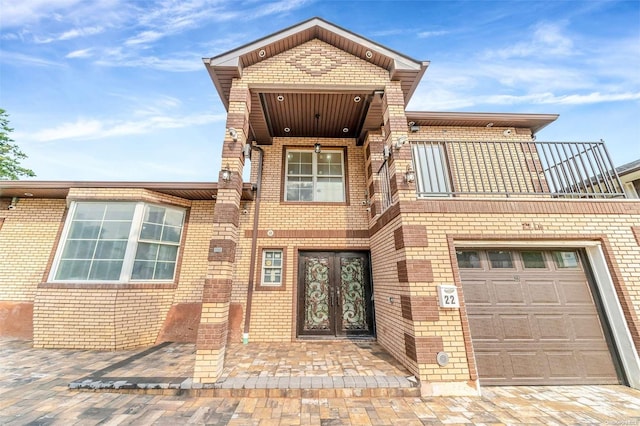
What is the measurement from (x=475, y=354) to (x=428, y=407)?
1.35 metres

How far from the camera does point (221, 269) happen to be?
3.64m

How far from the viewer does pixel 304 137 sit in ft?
22.6

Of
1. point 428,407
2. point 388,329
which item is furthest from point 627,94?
point 428,407

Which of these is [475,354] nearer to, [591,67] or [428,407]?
[428,407]

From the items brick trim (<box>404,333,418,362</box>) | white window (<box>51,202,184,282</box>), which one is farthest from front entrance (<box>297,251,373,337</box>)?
white window (<box>51,202,184,282</box>)

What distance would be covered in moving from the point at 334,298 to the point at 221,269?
10.4ft

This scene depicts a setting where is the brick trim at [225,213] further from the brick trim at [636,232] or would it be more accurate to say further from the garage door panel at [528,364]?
the brick trim at [636,232]

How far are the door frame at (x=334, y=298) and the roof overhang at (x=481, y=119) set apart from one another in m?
4.08

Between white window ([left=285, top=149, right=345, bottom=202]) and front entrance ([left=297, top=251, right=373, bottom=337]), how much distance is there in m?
1.70

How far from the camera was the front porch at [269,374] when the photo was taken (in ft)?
10.4

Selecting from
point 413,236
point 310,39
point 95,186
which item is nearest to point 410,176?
point 413,236

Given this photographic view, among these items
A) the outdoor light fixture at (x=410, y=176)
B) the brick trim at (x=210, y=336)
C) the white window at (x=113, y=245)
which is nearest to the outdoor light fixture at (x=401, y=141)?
the outdoor light fixture at (x=410, y=176)

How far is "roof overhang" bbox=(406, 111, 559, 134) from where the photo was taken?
6.21 m

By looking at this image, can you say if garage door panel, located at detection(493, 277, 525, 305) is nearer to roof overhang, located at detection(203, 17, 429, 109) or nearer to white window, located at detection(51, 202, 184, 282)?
roof overhang, located at detection(203, 17, 429, 109)
